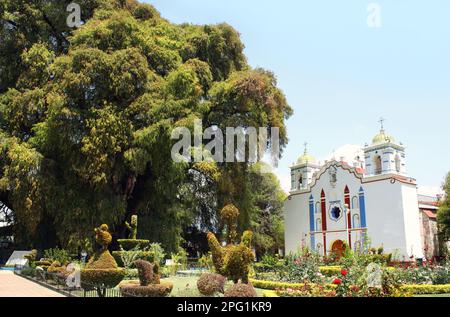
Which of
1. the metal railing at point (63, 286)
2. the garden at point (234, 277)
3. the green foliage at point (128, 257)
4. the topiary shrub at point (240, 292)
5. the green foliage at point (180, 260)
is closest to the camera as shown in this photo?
the topiary shrub at point (240, 292)

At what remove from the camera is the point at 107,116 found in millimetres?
21906

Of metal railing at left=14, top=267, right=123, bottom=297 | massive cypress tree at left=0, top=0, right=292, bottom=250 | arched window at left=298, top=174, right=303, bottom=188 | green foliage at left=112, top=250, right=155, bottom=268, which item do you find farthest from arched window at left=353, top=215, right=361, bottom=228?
metal railing at left=14, top=267, right=123, bottom=297

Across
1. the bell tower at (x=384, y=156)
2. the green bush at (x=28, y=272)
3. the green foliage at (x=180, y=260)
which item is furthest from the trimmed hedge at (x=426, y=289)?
the bell tower at (x=384, y=156)

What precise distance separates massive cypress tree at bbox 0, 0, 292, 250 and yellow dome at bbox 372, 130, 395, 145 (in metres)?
6.83

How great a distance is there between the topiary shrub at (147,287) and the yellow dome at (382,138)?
2113cm

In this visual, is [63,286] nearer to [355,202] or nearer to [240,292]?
Answer: [240,292]

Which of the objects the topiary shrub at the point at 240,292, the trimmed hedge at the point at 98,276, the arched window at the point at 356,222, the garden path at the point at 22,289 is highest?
the arched window at the point at 356,222

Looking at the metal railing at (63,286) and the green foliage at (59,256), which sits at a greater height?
the green foliage at (59,256)

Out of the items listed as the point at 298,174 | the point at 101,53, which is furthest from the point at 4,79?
the point at 298,174

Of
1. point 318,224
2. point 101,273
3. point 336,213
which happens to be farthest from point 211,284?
point 318,224

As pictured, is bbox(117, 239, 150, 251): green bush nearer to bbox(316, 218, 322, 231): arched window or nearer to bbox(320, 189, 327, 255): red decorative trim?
bbox(320, 189, 327, 255): red decorative trim

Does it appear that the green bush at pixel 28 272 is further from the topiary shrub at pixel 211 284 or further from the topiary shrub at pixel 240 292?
the topiary shrub at pixel 240 292

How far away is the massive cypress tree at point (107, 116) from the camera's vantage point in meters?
21.8
